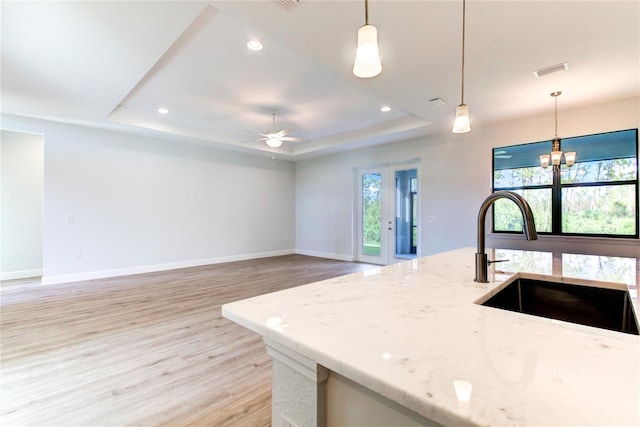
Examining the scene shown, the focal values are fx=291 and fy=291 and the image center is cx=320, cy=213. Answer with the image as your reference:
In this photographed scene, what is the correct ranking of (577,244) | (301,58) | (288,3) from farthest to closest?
1. (577,244)
2. (301,58)
3. (288,3)

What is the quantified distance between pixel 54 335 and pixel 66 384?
1.17 m

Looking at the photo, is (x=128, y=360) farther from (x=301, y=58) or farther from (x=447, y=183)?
(x=447, y=183)

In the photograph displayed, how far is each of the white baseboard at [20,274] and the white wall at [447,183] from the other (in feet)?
18.6

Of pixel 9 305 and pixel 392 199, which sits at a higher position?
pixel 392 199

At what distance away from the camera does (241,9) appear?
2.10 metres

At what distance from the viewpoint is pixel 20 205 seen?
5547mm

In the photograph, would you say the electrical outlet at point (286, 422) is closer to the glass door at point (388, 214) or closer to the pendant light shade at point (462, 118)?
the pendant light shade at point (462, 118)

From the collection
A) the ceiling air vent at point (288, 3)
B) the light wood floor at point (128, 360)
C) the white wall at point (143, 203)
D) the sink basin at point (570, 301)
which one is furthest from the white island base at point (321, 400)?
the white wall at point (143, 203)

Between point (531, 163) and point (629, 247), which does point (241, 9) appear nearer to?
point (531, 163)

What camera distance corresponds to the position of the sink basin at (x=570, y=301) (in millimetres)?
1288

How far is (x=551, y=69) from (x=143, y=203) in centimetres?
665

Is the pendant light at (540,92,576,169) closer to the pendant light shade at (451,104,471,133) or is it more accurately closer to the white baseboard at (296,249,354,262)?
the pendant light shade at (451,104,471,133)

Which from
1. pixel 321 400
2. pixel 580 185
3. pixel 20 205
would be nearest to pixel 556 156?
pixel 580 185

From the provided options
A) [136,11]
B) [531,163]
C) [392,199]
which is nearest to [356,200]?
[392,199]
